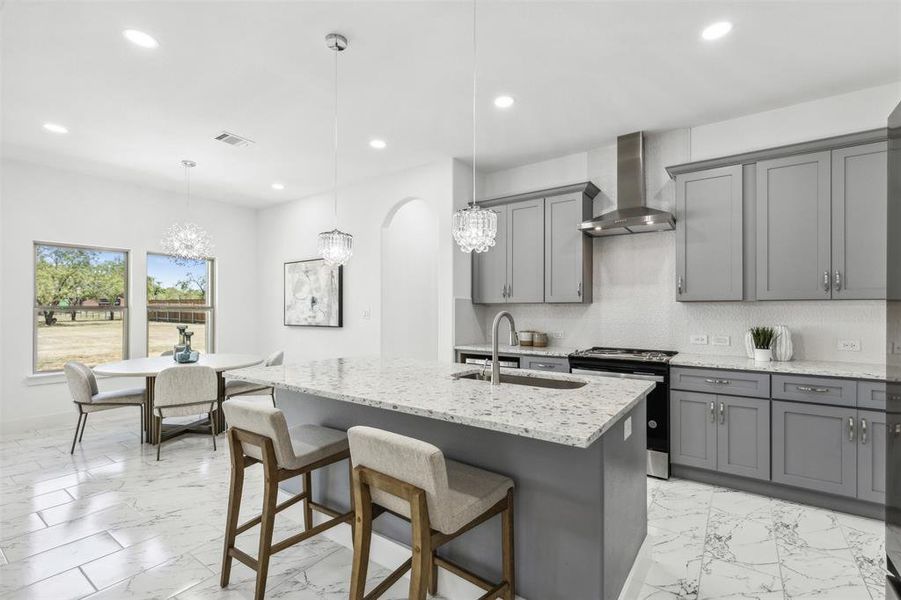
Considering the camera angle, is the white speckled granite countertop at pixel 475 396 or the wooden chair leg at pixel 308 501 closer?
the white speckled granite countertop at pixel 475 396

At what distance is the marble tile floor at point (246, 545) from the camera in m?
2.15

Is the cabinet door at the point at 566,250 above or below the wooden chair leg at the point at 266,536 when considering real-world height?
above

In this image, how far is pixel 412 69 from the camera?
2.92 m

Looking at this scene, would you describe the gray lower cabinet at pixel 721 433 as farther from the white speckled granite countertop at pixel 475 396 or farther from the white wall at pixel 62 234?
the white wall at pixel 62 234

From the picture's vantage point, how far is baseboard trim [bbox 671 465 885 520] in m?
2.81

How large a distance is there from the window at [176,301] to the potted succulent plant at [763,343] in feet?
21.3

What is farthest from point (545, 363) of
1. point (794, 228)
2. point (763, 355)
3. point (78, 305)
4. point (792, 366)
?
point (78, 305)

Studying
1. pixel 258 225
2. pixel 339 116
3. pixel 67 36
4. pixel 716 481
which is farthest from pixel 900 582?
pixel 258 225

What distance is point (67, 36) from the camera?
2.56m

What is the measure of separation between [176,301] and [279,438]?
5008 mm

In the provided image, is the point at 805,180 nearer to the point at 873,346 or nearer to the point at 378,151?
the point at 873,346

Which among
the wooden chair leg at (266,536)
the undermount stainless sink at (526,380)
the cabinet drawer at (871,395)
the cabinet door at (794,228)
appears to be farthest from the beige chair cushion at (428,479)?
the cabinet door at (794,228)

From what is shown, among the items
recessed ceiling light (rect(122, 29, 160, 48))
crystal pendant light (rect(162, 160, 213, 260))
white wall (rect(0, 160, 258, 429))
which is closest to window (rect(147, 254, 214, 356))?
white wall (rect(0, 160, 258, 429))

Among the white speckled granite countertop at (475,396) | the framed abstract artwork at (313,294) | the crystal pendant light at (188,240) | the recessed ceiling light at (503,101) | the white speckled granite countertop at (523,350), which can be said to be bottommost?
the white speckled granite countertop at (523,350)
